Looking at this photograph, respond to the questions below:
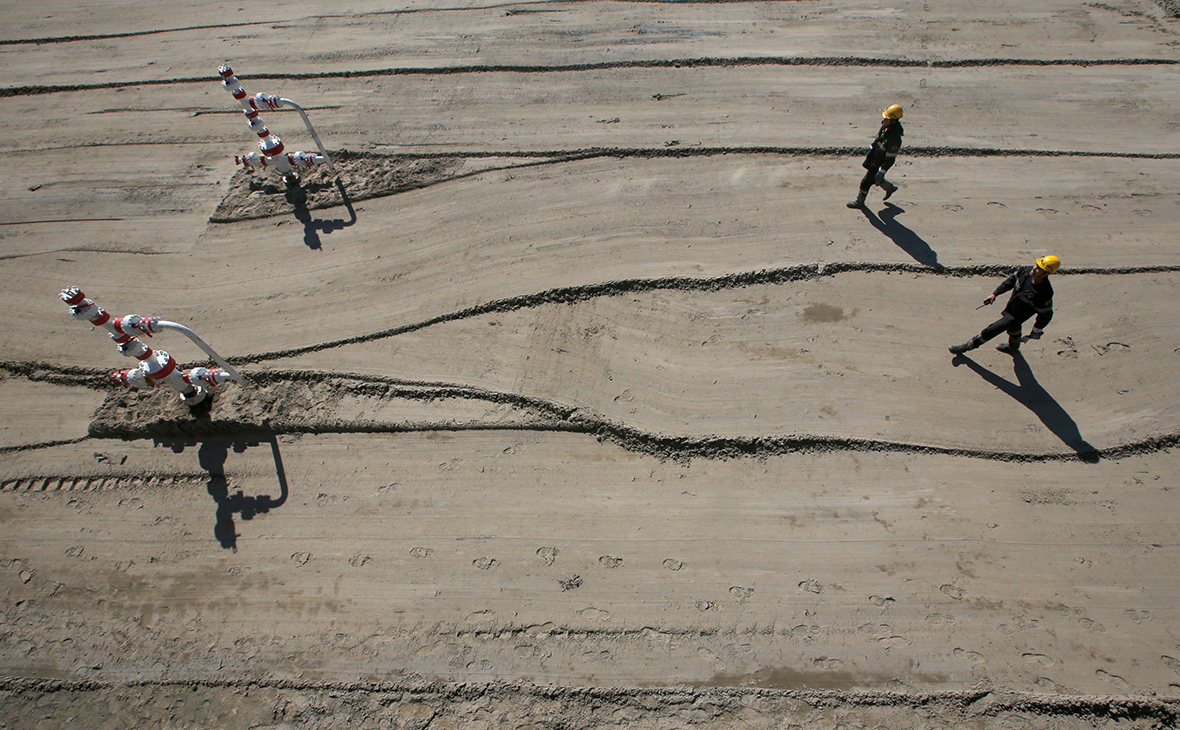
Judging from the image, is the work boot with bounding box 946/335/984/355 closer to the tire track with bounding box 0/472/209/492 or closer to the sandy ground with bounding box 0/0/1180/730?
the sandy ground with bounding box 0/0/1180/730

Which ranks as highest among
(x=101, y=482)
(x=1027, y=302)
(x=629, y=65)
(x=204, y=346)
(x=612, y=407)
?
(x=629, y=65)

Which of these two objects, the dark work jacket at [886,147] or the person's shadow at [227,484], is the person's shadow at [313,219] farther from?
the dark work jacket at [886,147]

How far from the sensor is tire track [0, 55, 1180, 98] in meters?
9.26

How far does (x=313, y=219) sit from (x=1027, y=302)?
8.27 m

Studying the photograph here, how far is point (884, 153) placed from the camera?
6828 mm

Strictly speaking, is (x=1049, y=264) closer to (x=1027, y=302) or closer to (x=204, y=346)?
(x=1027, y=302)

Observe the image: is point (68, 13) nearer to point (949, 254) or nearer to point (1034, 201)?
point (949, 254)

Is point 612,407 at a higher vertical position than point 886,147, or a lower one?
lower

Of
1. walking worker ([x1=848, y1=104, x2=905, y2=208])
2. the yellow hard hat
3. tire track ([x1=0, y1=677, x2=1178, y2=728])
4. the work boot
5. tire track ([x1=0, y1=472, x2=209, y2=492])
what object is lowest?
tire track ([x1=0, y1=677, x2=1178, y2=728])

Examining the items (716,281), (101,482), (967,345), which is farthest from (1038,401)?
(101,482)

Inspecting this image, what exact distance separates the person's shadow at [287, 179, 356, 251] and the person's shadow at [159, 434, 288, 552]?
277 centimetres

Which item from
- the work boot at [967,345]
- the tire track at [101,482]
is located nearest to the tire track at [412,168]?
the work boot at [967,345]

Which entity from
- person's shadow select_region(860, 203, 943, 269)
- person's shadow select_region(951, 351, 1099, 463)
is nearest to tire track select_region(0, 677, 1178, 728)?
person's shadow select_region(951, 351, 1099, 463)

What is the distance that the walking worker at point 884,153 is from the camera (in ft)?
21.8
